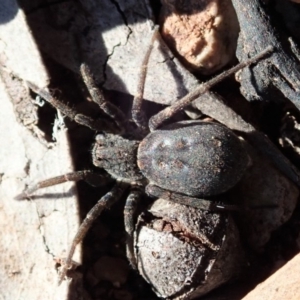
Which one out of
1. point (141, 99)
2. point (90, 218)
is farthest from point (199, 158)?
point (90, 218)

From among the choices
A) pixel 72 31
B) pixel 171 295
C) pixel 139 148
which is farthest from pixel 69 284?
pixel 72 31

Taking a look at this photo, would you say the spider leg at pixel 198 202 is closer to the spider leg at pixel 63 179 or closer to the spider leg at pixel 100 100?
the spider leg at pixel 63 179

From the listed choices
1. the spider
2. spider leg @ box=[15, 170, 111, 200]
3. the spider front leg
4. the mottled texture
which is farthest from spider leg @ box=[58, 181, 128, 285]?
the spider front leg

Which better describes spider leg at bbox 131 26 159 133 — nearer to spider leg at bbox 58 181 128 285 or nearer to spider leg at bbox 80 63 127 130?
spider leg at bbox 80 63 127 130

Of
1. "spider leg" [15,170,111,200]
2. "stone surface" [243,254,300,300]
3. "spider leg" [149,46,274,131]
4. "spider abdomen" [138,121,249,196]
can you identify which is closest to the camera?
"stone surface" [243,254,300,300]

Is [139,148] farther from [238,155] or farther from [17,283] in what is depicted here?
[17,283]
